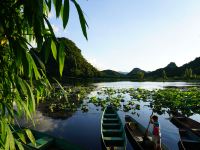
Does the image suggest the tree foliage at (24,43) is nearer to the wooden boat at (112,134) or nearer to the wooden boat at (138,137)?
the wooden boat at (112,134)

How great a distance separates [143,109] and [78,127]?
10804 mm

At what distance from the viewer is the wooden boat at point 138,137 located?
13262mm

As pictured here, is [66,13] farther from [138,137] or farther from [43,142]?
[138,137]

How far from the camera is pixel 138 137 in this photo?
15.4 m

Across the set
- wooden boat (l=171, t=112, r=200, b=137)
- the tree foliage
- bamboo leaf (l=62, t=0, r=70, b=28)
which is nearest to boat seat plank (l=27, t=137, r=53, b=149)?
the tree foliage

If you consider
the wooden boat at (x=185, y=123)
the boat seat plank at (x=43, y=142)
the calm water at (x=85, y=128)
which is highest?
the boat seat plank at (x=43, y=142)

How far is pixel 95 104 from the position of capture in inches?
1294

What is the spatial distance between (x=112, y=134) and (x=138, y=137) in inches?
63.5

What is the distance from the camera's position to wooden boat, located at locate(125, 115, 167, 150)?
13.3 m

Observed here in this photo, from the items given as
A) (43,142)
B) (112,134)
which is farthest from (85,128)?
(43,142)

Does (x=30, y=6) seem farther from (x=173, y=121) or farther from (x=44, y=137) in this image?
(x=173, y=121)

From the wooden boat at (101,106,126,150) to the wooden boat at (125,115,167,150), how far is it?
82 centimetres

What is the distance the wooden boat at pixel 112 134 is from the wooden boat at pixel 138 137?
0.82 metres

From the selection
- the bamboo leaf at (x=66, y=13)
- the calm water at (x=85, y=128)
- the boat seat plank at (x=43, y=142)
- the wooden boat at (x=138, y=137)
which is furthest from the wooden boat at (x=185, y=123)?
the bamboo leaf at (x=66, y=13)
